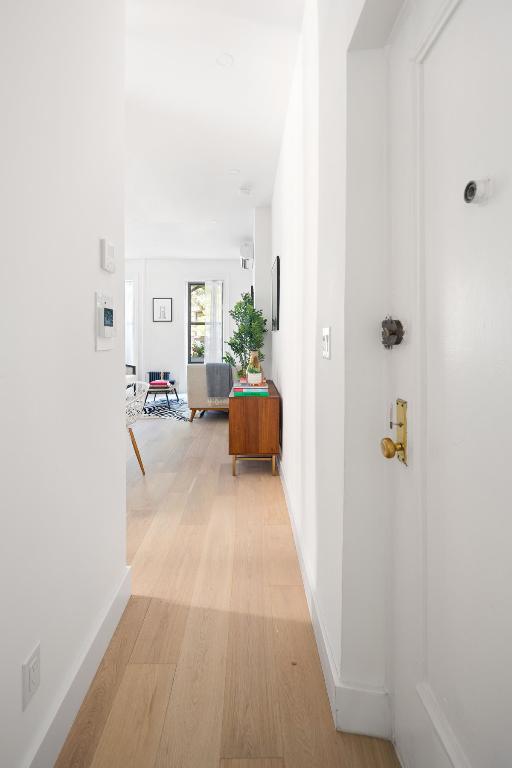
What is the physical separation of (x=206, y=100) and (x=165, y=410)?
504 cm

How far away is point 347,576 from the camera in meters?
1.36

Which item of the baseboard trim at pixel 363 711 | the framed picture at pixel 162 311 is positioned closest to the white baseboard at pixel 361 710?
the baseboard trim at pixel 363 711

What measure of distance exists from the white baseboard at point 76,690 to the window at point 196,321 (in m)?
8.05

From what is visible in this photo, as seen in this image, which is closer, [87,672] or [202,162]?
[87,672]

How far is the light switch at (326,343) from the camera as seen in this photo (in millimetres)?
1621

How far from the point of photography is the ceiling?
2.46 meters

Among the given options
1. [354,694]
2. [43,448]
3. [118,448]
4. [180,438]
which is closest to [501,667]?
[354,694]

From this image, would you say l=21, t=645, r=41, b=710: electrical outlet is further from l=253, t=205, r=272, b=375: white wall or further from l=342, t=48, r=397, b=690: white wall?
l=253, t=205, r=272, b=375: white wall

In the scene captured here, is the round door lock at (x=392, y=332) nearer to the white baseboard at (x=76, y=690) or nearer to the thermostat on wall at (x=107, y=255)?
the thermostat on wall at (x=107, y=255)

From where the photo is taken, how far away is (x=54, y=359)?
1.28 meters

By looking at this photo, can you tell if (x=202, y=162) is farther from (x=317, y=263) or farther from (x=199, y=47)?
(x=317, y=263)

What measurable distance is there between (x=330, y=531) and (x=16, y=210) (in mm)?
1298

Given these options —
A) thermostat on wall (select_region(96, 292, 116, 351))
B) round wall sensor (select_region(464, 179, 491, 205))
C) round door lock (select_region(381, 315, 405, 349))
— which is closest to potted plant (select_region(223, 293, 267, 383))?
thermostat on wall (select_region(96, 292, 116, 351))

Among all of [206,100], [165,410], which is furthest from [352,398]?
[165,410]
